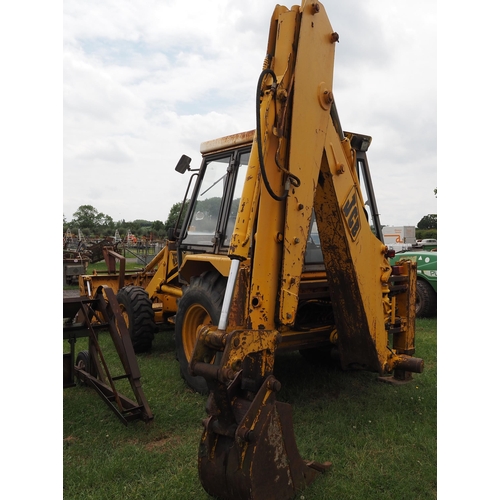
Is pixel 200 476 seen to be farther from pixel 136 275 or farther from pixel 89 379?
pixel 136 275

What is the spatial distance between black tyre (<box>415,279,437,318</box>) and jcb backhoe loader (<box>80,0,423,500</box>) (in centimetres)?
479

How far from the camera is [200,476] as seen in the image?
2.90m

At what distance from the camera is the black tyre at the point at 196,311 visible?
4551mm

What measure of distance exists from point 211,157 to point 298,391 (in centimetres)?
288

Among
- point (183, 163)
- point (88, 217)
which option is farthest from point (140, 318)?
point (88, 217)

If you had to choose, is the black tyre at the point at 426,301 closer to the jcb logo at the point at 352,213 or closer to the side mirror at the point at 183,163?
the side mirror at the point at 183,163

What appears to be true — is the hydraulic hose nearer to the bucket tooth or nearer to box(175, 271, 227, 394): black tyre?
the bucket tooth

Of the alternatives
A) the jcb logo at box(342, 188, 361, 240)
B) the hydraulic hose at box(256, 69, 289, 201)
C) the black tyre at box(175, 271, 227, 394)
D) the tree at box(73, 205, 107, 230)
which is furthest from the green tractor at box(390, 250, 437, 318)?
the tree at box(73, 205, 107, 230)

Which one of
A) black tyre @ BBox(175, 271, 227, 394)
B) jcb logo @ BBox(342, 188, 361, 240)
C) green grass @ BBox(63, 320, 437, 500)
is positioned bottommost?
green grass @ BBox(63, 320, 437, 500)

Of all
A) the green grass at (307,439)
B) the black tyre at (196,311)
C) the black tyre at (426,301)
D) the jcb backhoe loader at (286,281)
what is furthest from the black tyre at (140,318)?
the black tyre at (426,301)

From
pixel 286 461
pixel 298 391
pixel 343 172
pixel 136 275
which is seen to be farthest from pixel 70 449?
pixel 136 275

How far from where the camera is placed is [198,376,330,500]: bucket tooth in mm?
2660

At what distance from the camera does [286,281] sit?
3.19 m

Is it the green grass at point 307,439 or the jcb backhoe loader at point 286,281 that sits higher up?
the jcb backhoe loader at point 286,281
